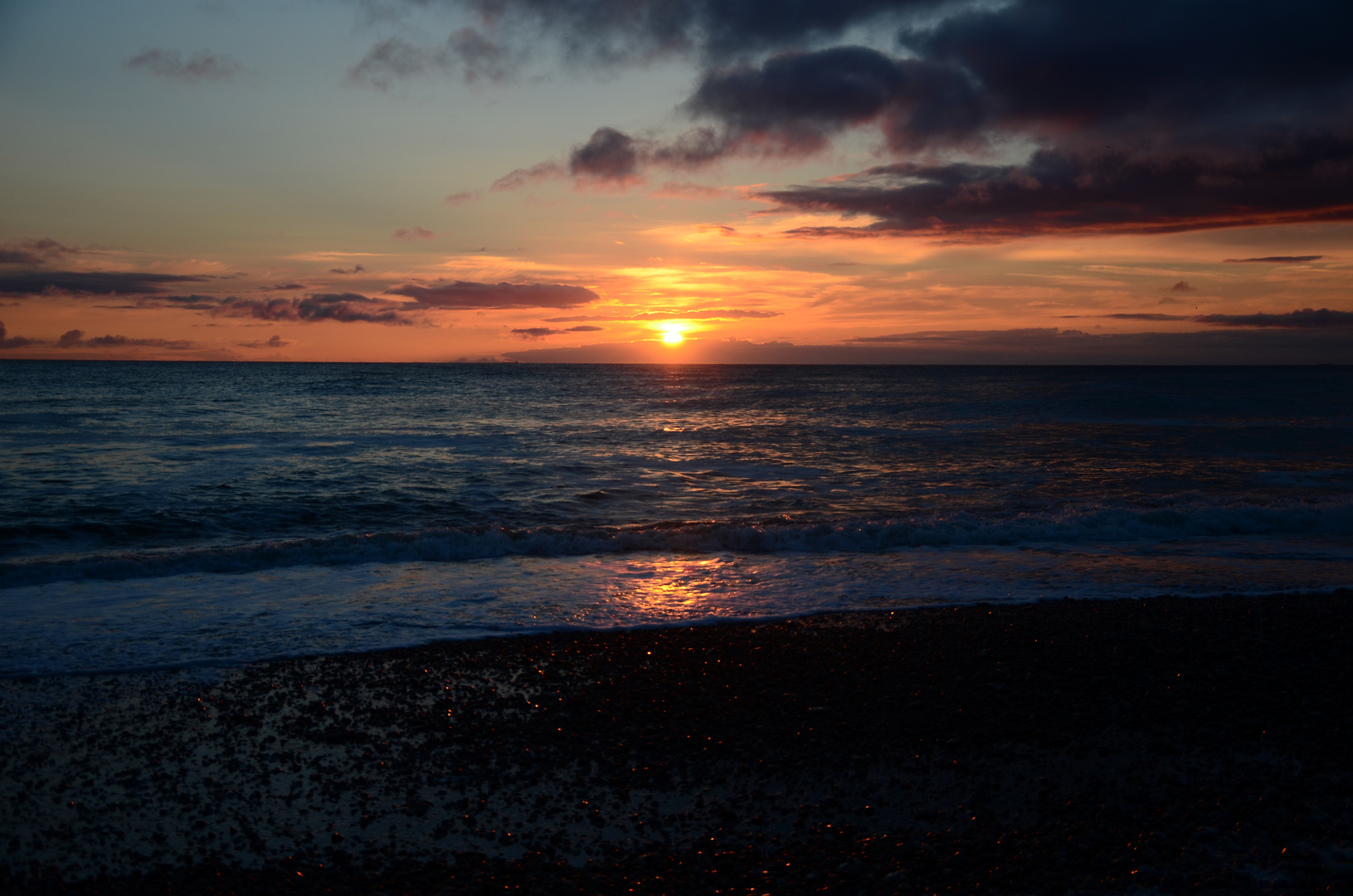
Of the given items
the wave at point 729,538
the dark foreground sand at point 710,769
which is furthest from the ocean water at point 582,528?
the dark foreground sand at point 710,769

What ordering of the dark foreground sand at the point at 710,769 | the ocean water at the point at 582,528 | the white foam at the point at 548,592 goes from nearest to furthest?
the dark foreground sand at the point at 710,769 < the white foam at the point at 548,592 < the ocean water at the point at 582,528

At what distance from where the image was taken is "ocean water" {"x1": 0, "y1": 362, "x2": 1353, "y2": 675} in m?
9.37

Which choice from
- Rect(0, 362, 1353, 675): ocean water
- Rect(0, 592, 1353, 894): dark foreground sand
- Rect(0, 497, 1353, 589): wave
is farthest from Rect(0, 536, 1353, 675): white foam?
Rect(0, 592, 1353, 894): dark foreground sand

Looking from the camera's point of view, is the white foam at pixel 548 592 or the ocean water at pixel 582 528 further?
the ocean water at pixel 582 528

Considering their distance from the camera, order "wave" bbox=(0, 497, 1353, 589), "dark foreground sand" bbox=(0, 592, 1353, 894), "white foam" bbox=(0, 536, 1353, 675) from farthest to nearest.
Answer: "wave" bbox=(0, 497, 1353, 589) < "white foam" bbox=(0, 536, 1353, 675) < "dark foreground sand" bbox=(0, 592, 1353, 894)

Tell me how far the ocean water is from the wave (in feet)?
0.17

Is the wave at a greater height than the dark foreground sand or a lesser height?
greater

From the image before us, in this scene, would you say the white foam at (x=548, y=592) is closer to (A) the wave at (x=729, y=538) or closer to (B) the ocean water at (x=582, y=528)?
(B) the ocean water at (x=582, y=528)

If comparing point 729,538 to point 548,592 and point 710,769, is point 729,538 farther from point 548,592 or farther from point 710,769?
point 710,769

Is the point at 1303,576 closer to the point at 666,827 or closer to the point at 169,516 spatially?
the point at 666,827

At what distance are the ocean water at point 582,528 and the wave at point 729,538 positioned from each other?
0.17 ft

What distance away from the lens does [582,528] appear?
14109 mm

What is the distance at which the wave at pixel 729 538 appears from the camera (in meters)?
11.4

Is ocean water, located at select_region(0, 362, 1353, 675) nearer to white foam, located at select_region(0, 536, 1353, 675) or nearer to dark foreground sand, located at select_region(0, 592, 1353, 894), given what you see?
white foam, located at select_region(0, 536, 1353, 675)
